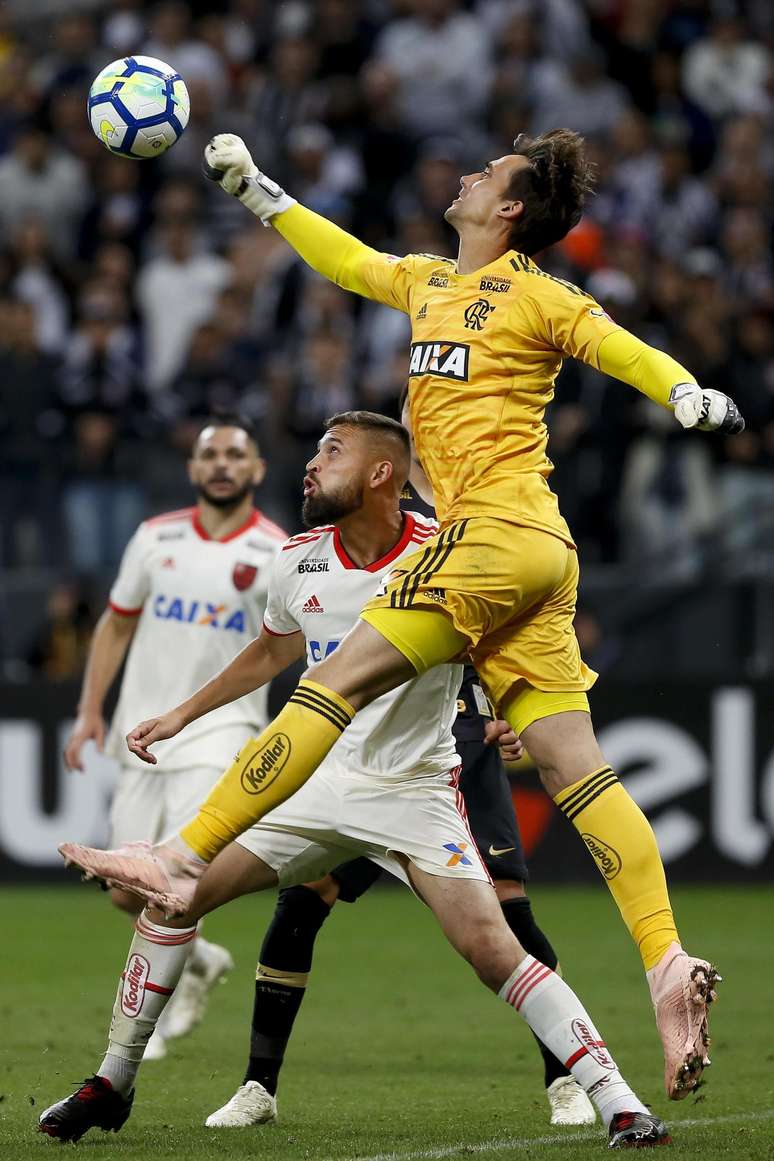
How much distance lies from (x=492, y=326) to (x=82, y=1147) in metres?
2.70

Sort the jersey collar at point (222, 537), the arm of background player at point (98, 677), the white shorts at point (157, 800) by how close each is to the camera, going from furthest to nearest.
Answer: the jersey collar at point (222, 537)
the white shorts at point (157, 800)
the arm of background player at point (98, 677)

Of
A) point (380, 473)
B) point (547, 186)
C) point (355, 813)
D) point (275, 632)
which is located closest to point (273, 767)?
point (355, 813)

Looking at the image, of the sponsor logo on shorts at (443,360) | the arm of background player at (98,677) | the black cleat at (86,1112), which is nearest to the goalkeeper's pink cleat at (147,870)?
the black cleat at (86,1112)

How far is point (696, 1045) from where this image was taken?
5133mm

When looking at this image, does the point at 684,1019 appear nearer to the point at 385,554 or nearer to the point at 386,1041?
the point at 385,554

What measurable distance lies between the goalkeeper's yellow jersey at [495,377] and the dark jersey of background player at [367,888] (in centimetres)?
52

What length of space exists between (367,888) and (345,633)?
3.45ft

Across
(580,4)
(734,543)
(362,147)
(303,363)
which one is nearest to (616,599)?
(734,543)

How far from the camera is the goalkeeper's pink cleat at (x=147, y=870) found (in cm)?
527

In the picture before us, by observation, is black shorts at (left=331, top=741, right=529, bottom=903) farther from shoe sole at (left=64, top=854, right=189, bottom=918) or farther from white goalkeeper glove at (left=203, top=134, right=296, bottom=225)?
white goalkeeper glove at (left=203, top=134, right=296, bottom=225)

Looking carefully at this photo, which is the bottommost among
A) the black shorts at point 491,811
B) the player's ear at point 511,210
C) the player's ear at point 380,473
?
the black shorts at point 491,811

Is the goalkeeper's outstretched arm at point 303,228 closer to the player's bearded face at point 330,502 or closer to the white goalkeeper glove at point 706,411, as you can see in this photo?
the player's bearded face at point 330,502

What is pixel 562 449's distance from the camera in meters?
13.4

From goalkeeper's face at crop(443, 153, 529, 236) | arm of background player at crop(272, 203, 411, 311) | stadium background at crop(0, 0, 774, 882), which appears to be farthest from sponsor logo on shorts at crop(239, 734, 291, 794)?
stadium background at crop(0, 0, 774, 882)
